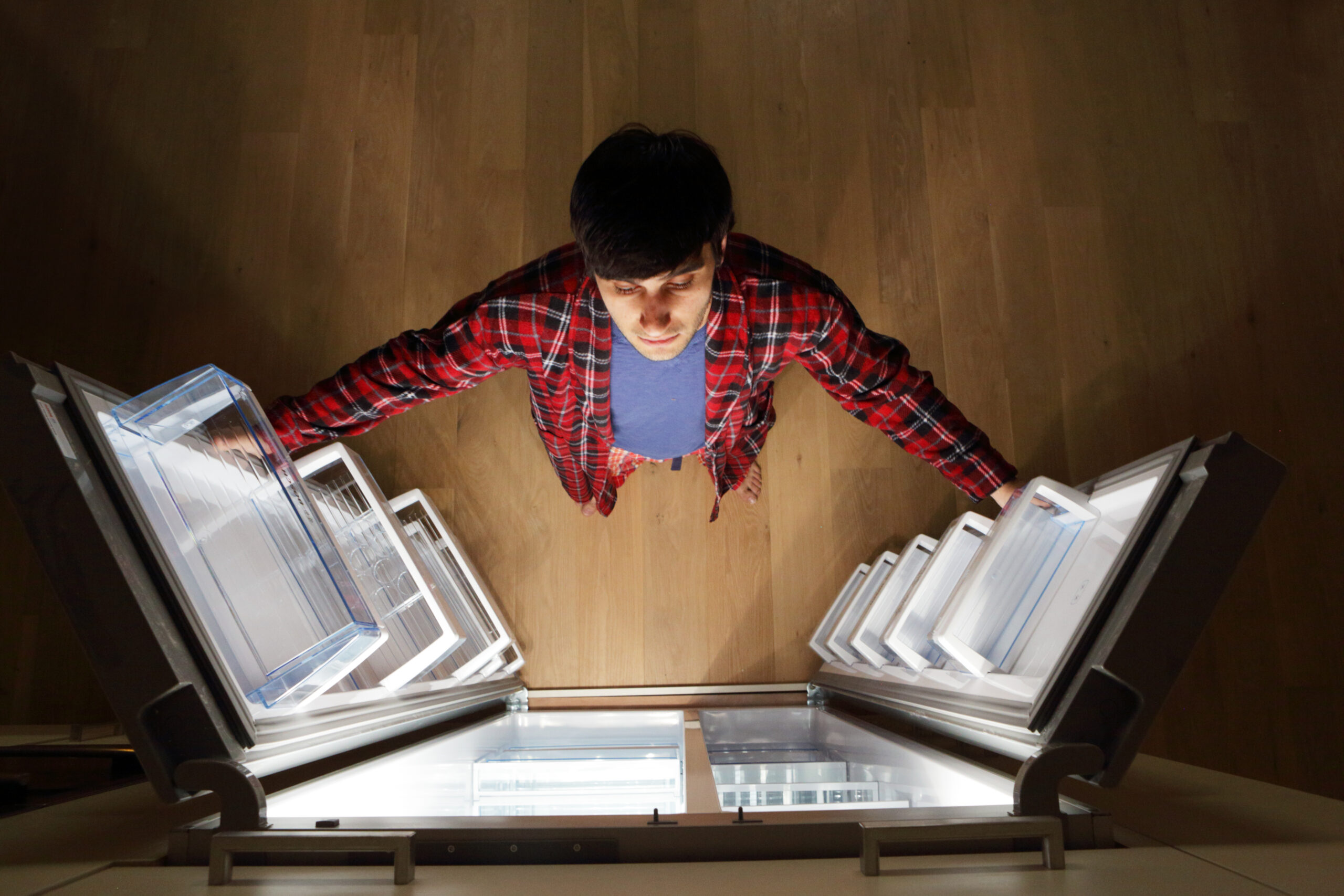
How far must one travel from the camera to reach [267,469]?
0.94 metres

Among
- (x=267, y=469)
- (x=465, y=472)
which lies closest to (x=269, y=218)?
(x=465, y=472)

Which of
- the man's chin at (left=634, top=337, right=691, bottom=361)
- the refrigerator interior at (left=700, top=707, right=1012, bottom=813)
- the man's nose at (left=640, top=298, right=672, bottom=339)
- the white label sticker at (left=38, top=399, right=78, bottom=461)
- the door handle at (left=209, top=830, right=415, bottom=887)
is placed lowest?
the refrigerator interior at (left=700, top=707, right=1012, bottom=813)

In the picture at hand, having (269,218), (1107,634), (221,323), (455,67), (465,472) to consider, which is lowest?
(1107,634)

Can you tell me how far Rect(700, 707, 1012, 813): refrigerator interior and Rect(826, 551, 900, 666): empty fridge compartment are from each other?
0.16m

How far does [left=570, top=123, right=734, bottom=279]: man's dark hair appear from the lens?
1032 mm

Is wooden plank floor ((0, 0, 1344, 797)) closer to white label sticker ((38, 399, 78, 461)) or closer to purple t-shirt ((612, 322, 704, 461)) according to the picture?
purple t-shirt ((612, 322, 704, 461))

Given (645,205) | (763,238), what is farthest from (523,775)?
(763,238)

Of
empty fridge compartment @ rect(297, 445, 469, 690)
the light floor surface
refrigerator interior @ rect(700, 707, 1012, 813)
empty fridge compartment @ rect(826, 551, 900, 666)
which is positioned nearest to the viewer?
the light floor surface

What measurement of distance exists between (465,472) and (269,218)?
0.94 meters

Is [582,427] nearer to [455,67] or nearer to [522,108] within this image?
[522,108]

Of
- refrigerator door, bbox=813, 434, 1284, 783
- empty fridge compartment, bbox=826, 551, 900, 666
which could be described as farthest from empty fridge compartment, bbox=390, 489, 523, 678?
refrigerator door, bbox=813, 434, 1284, 783

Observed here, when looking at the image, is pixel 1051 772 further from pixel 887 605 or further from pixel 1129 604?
pixel 887 605

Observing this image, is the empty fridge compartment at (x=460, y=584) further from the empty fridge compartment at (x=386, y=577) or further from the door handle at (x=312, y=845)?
the door handle at (x=312, y=845)

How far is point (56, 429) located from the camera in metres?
0.66
